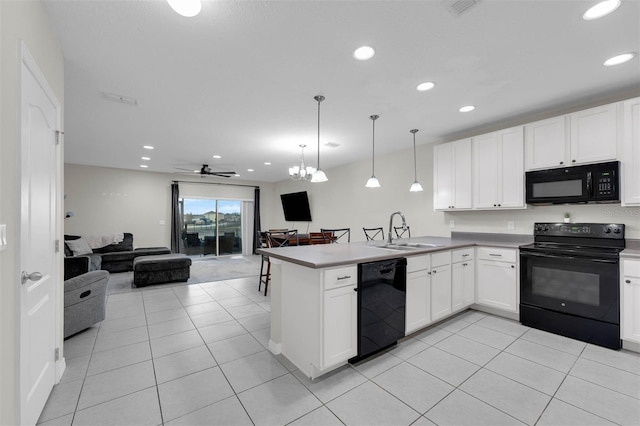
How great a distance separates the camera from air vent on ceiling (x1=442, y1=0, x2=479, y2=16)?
162 centimetres

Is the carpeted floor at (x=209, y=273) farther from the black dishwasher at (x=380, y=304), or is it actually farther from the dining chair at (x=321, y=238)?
the black dishwasher at (x=380, y=304)

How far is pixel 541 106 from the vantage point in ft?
10.4

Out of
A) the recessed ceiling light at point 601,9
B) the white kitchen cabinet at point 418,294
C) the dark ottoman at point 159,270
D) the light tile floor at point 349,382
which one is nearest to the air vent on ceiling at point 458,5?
the recessed ceiling light at point 601,9

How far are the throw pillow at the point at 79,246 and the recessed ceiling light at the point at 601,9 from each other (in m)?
8.28

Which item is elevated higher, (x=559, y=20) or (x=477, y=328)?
(x=559, y=20)

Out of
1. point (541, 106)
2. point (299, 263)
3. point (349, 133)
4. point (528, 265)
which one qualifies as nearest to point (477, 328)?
point (528, 265)

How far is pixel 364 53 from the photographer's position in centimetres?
212

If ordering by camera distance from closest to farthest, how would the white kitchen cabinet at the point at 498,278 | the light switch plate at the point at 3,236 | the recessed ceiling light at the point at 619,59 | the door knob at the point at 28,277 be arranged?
1. the light switch plate at the point at 3,236
2. the door knob at the point at 28,277
3. the recessed ceiling light at the point at 619,59
4. the white kitchen cabinet at the point at 498,278

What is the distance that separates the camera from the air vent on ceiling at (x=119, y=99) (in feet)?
9.37

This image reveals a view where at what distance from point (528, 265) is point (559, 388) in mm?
1420

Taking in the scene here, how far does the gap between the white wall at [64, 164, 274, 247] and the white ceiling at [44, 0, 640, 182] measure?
362cm

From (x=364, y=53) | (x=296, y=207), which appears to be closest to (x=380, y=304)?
(x=364, y=53)

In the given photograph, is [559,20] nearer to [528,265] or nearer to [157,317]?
[528,265]

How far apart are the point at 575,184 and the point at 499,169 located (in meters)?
0.79
